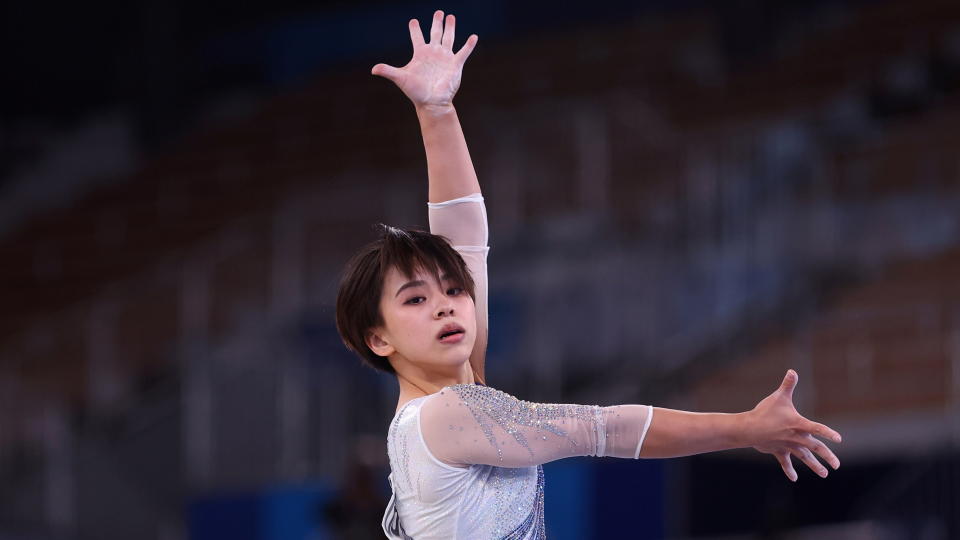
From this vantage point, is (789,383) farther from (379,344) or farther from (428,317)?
(379,344)

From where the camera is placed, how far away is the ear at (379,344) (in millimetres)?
2572

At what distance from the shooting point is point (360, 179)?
866 centimetres

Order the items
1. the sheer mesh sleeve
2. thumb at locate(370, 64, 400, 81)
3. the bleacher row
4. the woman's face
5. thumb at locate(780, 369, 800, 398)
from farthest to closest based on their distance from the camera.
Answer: the bleacher row
thumb at locate(370, 64, 400, 81)
the woman's face
the sheer mesh sleeve
thumb at locate(780, 369, 800, 398)

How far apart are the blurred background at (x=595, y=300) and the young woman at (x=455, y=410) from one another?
3.66m

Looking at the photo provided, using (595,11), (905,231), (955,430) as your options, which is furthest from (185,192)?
(955,430)

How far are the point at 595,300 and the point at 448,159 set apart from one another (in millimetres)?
5194

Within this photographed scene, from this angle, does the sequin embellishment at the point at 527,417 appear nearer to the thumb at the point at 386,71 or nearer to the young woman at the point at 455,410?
the young woman at the point at 455,410

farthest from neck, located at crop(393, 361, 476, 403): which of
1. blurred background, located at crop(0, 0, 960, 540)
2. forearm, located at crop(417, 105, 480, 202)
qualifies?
blurred background, located at crop(0, 0, 960, 540)

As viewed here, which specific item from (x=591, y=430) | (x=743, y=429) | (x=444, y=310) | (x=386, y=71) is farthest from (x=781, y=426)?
(x=386, y=71)

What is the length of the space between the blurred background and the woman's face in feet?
12.4

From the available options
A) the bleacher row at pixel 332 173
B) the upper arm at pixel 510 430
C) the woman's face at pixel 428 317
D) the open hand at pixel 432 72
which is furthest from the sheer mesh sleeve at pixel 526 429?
the bleacher row at pixel 332 173

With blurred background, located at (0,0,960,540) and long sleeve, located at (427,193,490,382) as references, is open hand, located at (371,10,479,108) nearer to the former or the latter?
long sleeve, located at (427,193,490,382)

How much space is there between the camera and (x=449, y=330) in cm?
250

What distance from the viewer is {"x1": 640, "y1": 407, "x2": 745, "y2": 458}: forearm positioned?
2.25 m
